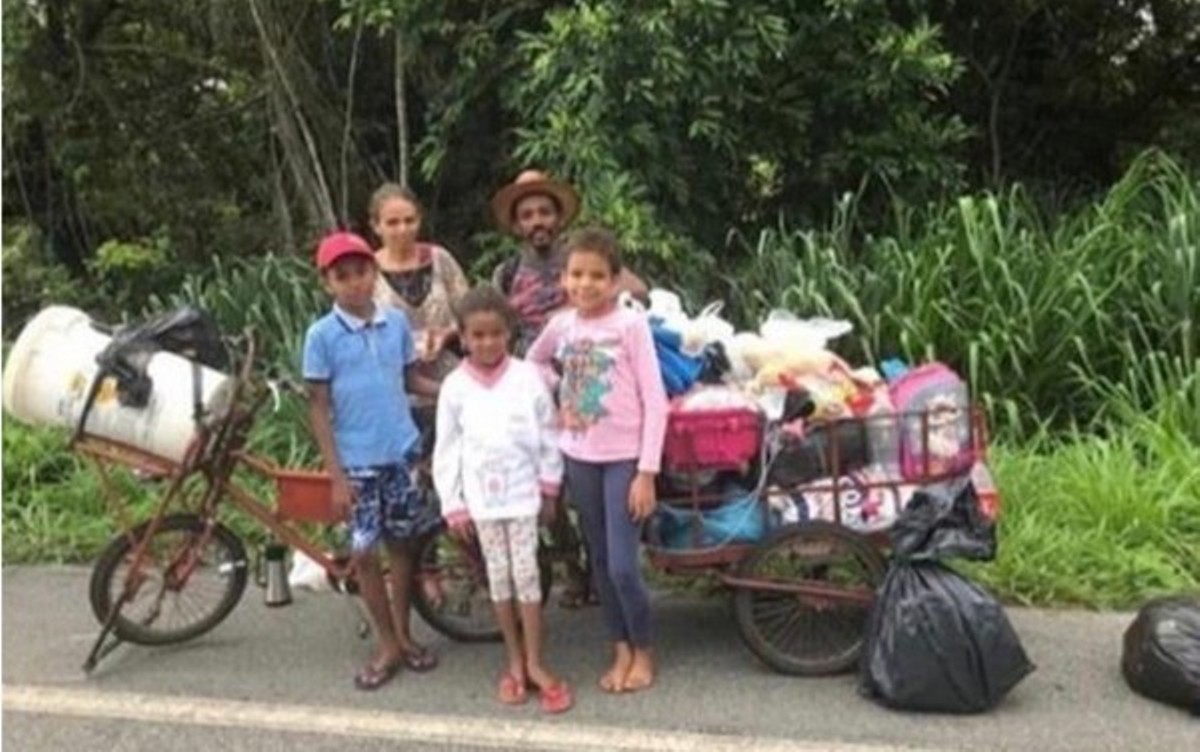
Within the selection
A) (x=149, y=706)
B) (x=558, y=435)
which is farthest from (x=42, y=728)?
(x=558, y=435)

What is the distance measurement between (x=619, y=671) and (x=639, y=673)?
0.06 meters

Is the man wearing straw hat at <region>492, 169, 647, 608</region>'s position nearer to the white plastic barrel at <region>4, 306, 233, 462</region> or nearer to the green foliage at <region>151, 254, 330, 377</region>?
the white plastic barrel at <region>4, 306, 233, 462</region>

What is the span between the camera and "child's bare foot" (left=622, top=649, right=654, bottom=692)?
456 cm

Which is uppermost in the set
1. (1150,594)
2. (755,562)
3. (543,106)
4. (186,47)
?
(186,47)

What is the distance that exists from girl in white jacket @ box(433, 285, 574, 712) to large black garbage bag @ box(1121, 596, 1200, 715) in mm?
1765

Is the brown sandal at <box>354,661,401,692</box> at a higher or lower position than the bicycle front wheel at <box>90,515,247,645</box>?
lower

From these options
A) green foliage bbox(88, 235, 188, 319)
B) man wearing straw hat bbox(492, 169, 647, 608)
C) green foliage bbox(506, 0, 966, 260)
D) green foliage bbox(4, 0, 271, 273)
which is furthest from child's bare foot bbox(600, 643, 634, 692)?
green foliage bbox(4, 0, 271, 273)

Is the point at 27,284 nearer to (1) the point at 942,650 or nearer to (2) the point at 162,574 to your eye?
(2) the point at 162,574

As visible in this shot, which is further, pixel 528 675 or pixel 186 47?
pixel 186 47

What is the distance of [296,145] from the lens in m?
9.63

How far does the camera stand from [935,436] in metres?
4.59

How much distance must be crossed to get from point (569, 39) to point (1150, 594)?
3.74 metres

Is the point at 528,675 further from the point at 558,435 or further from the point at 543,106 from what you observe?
the point at 543,106

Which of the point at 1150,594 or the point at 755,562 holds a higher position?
the point at 755,562
